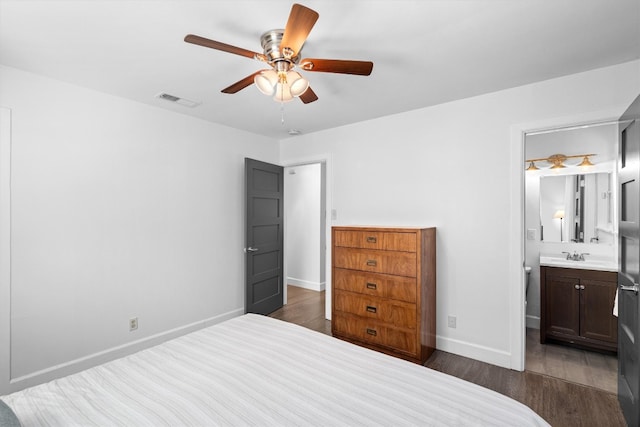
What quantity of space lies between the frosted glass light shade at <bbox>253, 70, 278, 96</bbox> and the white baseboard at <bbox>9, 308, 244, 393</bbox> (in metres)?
2.67

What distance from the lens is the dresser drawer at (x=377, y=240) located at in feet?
9.12

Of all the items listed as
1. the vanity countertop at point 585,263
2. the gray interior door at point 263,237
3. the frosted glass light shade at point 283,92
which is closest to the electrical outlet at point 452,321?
the vanity countertop at point 585,263

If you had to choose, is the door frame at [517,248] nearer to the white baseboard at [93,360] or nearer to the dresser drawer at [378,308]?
the dresser drawer at [378,308]

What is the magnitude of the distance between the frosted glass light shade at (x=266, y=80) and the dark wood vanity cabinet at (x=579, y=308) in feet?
10.6

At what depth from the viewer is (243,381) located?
1.37m

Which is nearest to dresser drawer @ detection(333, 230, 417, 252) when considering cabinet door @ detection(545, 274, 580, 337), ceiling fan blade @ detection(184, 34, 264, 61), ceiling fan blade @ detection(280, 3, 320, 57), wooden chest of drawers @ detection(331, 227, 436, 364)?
wooden chest of drawers @ detection(331, 227, 436, 364)

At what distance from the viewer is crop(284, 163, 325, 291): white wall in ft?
17.9

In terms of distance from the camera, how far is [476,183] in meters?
2.87

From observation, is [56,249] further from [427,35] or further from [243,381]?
[427,35]

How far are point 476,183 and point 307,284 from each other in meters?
3.53

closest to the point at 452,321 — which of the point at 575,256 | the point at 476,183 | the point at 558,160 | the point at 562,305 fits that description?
the point at 562,305

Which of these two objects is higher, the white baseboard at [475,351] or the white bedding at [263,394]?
the white bedding at [263,394]

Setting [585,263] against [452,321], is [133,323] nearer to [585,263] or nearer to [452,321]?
[452,321]

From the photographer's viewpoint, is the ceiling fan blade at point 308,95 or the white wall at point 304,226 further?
the white wall at point 304,226
